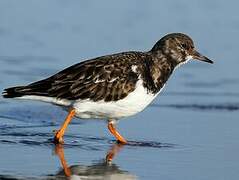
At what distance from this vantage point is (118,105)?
7566 millimetres

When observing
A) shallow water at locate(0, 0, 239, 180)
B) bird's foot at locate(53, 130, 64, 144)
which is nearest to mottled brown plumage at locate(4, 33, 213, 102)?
bird's foot at locate(53, 130, 64, 144)

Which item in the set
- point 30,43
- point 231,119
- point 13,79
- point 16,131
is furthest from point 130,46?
point 16,131

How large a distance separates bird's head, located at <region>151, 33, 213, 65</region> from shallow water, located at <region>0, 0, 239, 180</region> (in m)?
0.70

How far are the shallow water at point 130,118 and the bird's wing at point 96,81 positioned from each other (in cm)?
45

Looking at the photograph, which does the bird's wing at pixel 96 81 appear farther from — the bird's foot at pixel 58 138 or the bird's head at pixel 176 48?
the bird's head at pixel 176 48

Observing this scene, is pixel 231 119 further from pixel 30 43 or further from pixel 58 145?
pixel 30 43

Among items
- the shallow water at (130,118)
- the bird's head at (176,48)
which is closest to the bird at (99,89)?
the shallow water at (130,118)

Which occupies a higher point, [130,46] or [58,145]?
[130,46]

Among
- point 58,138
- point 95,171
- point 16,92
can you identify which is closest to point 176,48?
point 58,138

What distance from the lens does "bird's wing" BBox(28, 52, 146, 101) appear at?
7559 millimetres

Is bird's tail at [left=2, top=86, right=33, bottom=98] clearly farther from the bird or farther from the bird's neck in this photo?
the bird's neck

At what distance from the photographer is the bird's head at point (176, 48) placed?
8125 millimetres

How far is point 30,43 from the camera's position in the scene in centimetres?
1206

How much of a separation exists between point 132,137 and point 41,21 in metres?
5.41
